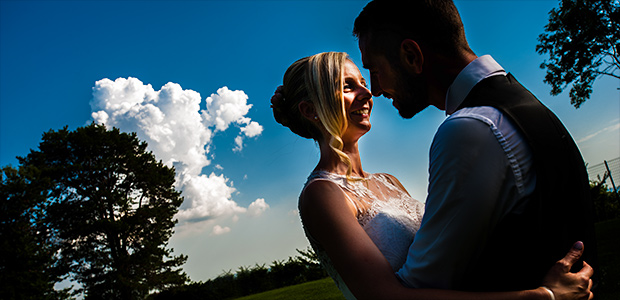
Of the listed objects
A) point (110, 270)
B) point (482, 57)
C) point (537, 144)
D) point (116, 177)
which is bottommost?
point (537, 144)

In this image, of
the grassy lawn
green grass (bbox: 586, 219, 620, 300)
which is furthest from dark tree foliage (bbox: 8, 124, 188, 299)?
green grass (bbox: 586, 219, 620, 300)

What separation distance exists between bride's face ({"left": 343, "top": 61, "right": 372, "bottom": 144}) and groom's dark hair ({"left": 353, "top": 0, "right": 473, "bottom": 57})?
1.00 m

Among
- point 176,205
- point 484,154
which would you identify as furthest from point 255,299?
point 484,154

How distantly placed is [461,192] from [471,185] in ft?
0.14

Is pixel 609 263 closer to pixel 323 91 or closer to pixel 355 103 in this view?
pixel 355 103

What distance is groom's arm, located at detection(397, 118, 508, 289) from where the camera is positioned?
4.78 feet

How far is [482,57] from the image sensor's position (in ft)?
5.98

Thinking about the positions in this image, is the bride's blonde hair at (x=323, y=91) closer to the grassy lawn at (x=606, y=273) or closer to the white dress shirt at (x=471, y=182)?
the white dress shirt at (x=471, y=182)

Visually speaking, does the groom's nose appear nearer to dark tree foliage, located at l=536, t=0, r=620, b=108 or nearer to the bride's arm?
the bride's arm

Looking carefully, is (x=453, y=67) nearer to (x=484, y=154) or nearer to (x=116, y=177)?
(x=484, y=154)

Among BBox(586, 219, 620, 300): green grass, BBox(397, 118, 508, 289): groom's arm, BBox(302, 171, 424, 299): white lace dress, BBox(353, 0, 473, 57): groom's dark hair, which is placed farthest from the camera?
BBox(586, 219, 620, 300): green grass

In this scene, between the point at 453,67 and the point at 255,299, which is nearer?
the point at 453,67

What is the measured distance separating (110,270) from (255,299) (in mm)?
14117

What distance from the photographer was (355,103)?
3131 millimetres
